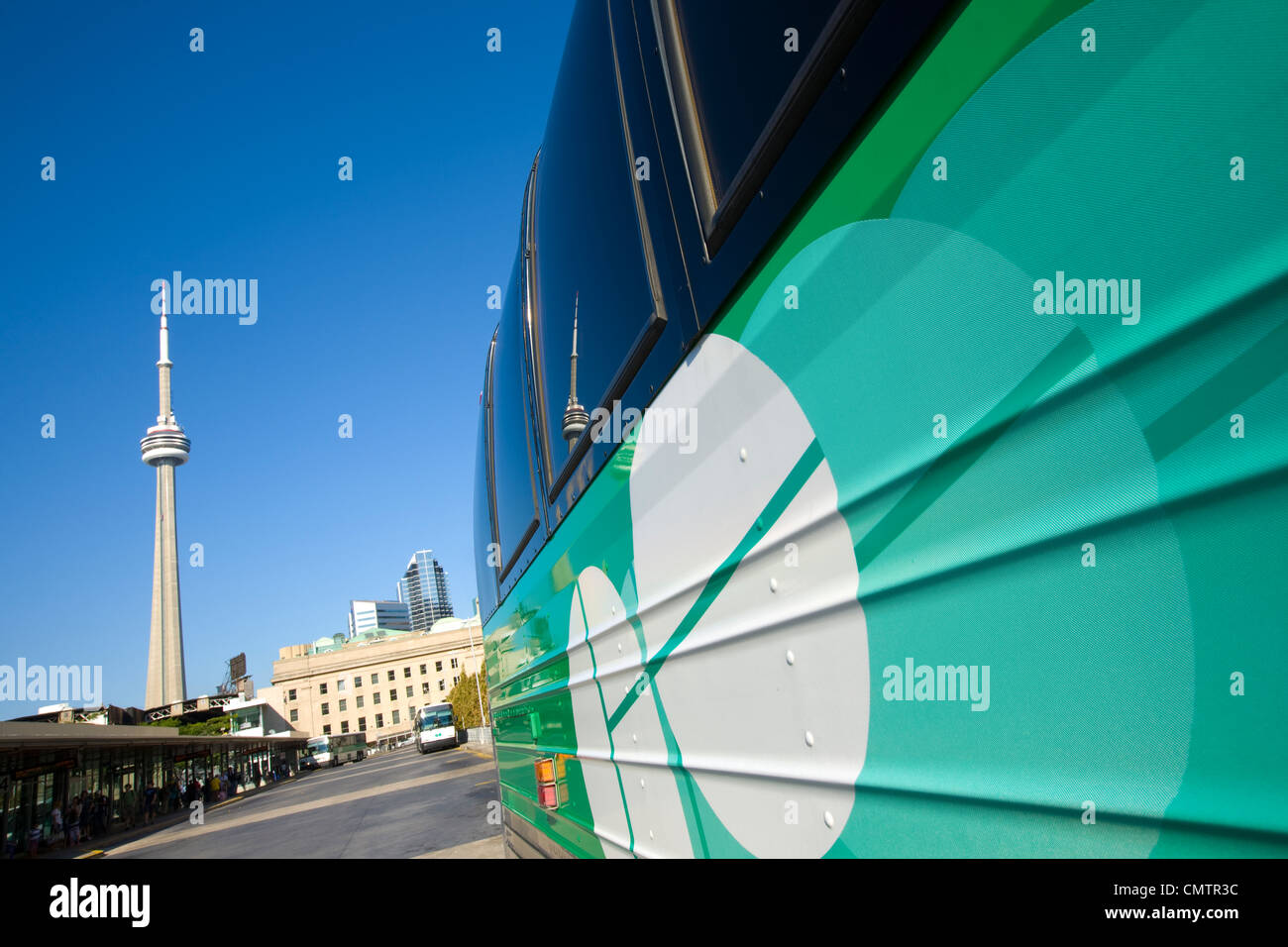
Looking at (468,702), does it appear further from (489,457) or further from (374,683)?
(489,457)

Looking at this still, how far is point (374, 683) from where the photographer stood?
89062mm

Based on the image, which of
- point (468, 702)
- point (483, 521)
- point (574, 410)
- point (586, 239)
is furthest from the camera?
point (468, 702)

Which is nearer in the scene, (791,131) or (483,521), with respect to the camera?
(791,131)

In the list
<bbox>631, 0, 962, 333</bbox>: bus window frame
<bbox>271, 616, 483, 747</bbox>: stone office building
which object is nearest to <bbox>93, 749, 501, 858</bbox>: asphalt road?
<bbox>631, 0, 962, 333</bbox>: bus window frame

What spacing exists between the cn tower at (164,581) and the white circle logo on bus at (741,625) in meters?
98.3

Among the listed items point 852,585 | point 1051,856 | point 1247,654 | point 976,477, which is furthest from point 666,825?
point 1247,654

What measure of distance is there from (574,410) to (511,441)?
4.70 feet

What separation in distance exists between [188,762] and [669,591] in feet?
150

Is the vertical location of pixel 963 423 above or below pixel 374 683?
above

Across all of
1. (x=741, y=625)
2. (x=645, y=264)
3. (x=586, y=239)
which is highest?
(x=586, y=239)

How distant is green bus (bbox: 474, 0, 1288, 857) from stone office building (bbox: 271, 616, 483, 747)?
8860 centimetres

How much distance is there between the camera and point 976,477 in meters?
0.89

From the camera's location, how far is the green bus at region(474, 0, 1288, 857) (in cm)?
66

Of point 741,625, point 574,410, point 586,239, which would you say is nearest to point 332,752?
point 574,410
